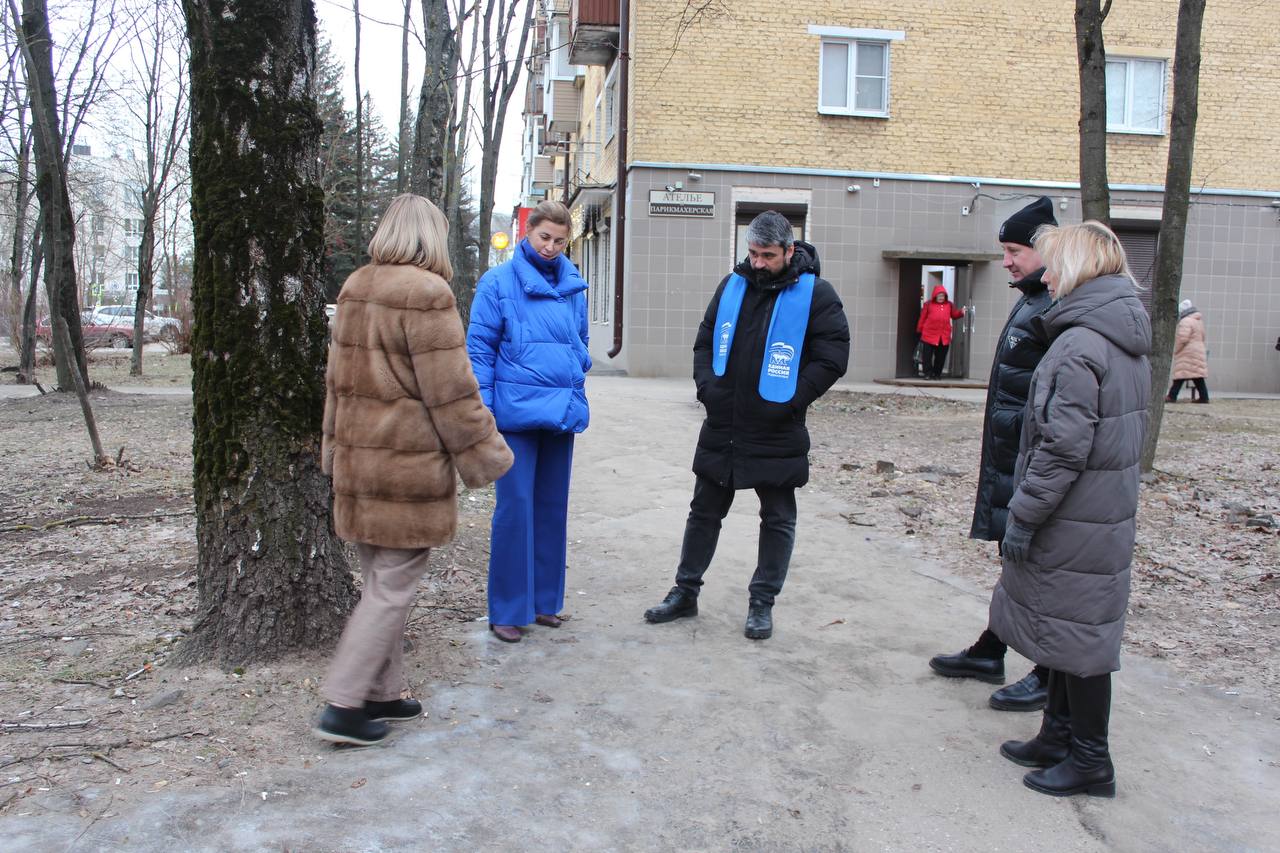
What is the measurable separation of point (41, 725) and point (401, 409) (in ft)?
5.10

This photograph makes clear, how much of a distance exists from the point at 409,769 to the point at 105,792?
0.86 metres

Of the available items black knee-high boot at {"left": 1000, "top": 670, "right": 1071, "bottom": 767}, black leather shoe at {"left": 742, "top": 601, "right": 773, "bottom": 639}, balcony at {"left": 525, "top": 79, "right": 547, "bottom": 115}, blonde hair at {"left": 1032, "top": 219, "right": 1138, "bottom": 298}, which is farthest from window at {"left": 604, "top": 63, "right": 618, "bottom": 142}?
black knee-high boot at {"left": 1000, "top": 670, "right": 1071, "bottom": 767}

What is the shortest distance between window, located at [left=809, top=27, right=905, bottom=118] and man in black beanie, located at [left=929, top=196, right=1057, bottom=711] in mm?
15503

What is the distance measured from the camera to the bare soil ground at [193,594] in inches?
129

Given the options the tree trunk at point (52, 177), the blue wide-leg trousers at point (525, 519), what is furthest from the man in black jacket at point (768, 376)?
the tree trunk at point (52, 177)

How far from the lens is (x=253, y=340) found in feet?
12.5

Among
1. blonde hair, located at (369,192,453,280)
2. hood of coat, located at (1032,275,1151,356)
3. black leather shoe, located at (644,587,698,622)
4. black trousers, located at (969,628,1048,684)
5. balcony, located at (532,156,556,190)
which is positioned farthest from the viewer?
balcony, located at (532,156,556,190)

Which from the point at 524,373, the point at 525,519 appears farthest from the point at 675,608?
the point at 524,373

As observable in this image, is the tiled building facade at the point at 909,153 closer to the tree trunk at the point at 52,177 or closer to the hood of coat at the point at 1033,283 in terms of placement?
the tree trunk at the point at 52,177

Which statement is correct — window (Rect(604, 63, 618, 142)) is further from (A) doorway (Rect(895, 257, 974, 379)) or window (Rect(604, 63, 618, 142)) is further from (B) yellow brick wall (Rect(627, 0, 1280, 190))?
(A) doorway (Rect(895, 257, 974, 379))

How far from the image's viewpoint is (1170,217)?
28.1ft

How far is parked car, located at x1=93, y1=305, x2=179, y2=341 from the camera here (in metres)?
30.0

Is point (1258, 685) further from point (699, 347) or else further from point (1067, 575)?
point (699, 347)

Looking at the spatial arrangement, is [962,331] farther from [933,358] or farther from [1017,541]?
[1017,541]
